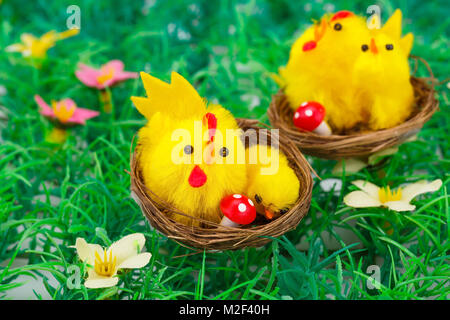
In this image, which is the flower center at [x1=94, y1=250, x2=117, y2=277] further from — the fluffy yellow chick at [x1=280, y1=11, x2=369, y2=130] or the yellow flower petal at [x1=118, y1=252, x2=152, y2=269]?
the fluffy yellow chick at [x1=280, y1=11, x2=369, y2=130]

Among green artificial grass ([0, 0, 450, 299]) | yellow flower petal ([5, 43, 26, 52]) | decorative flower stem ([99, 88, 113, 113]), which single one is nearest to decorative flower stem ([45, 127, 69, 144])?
green artificial grass ([0, 0, 450, 299])

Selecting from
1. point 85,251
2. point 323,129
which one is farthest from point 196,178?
point 323,129

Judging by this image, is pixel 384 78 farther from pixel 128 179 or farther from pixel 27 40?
pixel 27 40

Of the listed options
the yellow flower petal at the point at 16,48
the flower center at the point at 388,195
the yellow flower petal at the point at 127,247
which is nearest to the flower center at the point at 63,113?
the yellow flower petal at the point at 16,48

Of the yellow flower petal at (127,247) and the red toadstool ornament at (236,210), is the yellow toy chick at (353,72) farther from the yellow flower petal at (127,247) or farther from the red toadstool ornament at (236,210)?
the yellow flower petal at (127,247)
